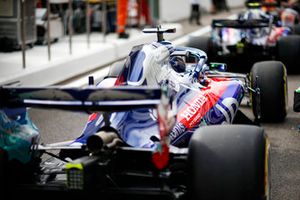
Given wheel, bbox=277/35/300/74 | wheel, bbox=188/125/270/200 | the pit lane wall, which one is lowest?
wheel, bbox=188/125/270/200

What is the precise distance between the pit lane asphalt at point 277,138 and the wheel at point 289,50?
1.42 metres

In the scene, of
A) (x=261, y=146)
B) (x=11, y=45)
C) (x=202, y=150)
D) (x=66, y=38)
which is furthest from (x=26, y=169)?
(x=66, y=38)

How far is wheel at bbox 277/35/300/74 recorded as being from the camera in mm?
12047

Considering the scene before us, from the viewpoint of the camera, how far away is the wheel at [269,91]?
768 cm

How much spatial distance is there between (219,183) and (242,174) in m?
0.15

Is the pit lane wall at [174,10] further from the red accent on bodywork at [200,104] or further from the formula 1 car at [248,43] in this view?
the red accent on bodywork at [200,104]

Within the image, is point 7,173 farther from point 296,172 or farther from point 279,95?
point 279,95

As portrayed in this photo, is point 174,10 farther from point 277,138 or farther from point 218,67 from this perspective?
point 277,138

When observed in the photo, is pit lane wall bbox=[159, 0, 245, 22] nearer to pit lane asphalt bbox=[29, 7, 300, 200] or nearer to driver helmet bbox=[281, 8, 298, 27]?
driver helmet bbox=[281, 8, 298, 27]

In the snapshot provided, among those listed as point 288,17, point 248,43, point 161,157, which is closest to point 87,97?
point 161,157

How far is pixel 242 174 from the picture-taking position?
4.27m

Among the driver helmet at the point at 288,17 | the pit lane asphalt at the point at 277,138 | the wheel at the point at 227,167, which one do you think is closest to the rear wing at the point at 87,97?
the wheel at the point at 227,167

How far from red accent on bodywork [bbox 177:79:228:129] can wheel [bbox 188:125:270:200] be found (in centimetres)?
134

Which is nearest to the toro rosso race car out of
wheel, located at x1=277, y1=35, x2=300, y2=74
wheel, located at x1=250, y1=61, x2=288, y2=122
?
wheel, located at x1=250, y1=61, x2=288, y2=122
